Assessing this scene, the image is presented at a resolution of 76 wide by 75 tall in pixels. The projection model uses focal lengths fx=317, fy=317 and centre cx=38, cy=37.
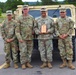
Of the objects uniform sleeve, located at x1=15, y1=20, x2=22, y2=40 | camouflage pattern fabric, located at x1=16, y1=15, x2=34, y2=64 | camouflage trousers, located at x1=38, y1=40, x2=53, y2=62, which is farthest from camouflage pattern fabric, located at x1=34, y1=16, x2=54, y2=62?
uniform sleeve, located at x1=15, y1=20, x2=22, y2=40

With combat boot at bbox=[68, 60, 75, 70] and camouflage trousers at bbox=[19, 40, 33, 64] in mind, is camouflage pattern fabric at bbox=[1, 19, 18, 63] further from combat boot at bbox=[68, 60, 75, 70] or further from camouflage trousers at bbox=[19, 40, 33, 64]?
combat boot at bbox=[68, 60, 75, 70]

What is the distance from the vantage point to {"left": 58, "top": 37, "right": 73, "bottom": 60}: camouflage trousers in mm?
9094

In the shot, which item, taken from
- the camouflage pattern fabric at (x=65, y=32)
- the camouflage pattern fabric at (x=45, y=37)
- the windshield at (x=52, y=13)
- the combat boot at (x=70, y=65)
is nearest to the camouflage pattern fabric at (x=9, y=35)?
the camouflage pattern fabric at (x=45, y=37)

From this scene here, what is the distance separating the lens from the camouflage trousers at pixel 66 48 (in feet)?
29.8

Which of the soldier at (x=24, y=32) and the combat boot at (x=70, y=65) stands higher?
the soldier at (x=24, y=32)

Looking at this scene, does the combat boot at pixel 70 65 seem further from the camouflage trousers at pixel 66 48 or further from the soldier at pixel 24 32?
the soldier at pixel 24 32

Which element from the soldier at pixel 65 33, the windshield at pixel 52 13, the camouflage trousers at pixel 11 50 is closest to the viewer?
the soldier at pixel 65 33

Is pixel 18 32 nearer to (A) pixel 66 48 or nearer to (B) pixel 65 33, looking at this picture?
(B) pixel 65 33

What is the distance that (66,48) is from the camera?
30.0 ft

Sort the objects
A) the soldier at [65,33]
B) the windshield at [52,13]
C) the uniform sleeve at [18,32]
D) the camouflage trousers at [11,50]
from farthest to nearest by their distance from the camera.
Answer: the windshield at [52,13] < the camouflage trousers at [11,50] < the soldier at [65,33] < the uniform sleeve at [18,32]

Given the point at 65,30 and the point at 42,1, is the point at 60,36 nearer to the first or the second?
the point at 65,30

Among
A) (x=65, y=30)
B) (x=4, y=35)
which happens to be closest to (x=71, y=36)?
(x=65, y=30)

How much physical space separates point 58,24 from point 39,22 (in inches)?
21.6

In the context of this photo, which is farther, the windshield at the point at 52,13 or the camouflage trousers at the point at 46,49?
the windshield at the point at 52,13
